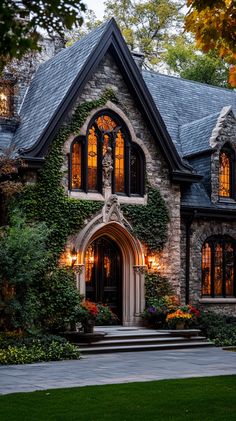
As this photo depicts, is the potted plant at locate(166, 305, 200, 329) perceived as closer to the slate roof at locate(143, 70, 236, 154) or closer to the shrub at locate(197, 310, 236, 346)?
the shrub at locate(197, 310, 236, 346)

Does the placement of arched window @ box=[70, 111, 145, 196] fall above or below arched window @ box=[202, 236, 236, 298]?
above

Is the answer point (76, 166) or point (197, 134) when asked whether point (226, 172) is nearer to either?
point (197, 134)

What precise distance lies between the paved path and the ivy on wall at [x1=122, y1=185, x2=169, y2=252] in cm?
442

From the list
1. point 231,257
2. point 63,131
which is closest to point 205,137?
point 231,257

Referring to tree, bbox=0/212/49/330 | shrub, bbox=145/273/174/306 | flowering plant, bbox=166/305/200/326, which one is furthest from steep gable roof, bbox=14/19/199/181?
flowering plant, bbox=166/305/200/326

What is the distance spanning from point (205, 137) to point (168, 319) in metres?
6.95

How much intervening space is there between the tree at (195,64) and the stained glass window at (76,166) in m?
19.4

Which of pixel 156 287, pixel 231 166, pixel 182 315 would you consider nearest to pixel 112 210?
pixel 156 287

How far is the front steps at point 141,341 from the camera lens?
18.3m

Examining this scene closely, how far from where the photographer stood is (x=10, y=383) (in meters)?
12.3

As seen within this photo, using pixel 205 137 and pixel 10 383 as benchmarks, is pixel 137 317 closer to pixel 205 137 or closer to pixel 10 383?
pixel 205 137

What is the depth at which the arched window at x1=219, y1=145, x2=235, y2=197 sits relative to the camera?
80.1 ft

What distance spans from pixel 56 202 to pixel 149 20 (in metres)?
23.1

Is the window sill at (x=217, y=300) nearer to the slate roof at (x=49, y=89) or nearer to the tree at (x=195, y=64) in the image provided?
the slate roof at (x=49, y=89)
